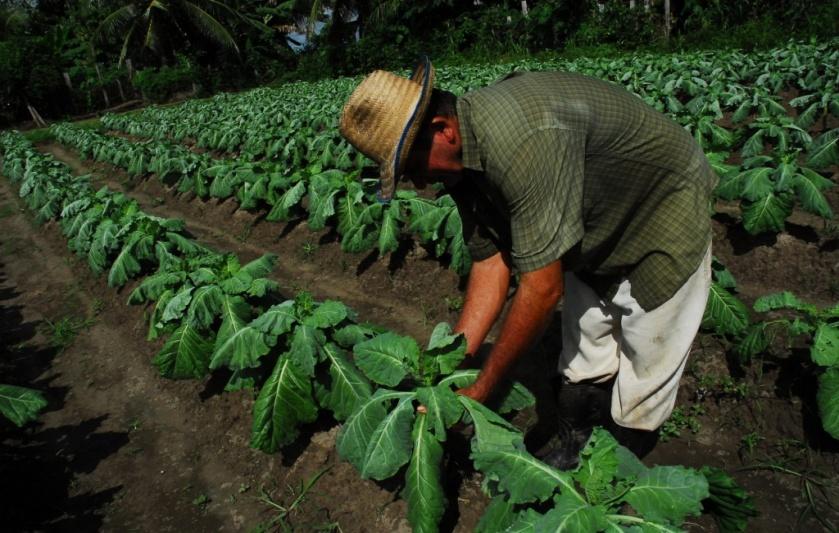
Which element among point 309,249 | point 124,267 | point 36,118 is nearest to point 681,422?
point 309,249

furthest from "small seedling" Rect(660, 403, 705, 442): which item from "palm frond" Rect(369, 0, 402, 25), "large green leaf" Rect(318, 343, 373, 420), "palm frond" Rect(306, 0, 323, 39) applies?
"palm frond" Rect(306, 0, 323, 39)

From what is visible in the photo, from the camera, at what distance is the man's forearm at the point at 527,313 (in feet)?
5.62

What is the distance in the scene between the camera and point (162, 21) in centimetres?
3241

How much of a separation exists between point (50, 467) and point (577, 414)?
340cm

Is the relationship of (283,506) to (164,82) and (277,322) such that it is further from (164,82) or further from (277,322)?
(164,82)

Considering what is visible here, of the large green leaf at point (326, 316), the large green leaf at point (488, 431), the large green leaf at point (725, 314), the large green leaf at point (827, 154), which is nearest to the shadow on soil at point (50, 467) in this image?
the large green leaf at point (326, 316)

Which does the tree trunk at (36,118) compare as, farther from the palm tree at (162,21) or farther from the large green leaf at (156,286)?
the large green leaf at (156,286)

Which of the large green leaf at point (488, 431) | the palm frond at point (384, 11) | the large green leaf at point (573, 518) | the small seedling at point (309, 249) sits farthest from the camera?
the palm frond at point (384, 11)

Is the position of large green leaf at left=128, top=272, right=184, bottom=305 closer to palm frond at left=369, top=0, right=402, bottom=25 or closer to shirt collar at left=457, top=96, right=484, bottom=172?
shirt collar at left=457, top=96, right=484, bottom=172

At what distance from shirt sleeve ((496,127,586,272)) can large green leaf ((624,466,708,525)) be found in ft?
2.54

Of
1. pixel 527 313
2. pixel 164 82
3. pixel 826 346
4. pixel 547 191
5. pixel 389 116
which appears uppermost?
pixel 389 116

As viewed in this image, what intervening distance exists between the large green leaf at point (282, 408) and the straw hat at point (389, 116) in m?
1.40

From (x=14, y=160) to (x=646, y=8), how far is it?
66.5 feet

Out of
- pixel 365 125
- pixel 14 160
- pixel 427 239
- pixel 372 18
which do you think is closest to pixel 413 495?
pixel 365 125
